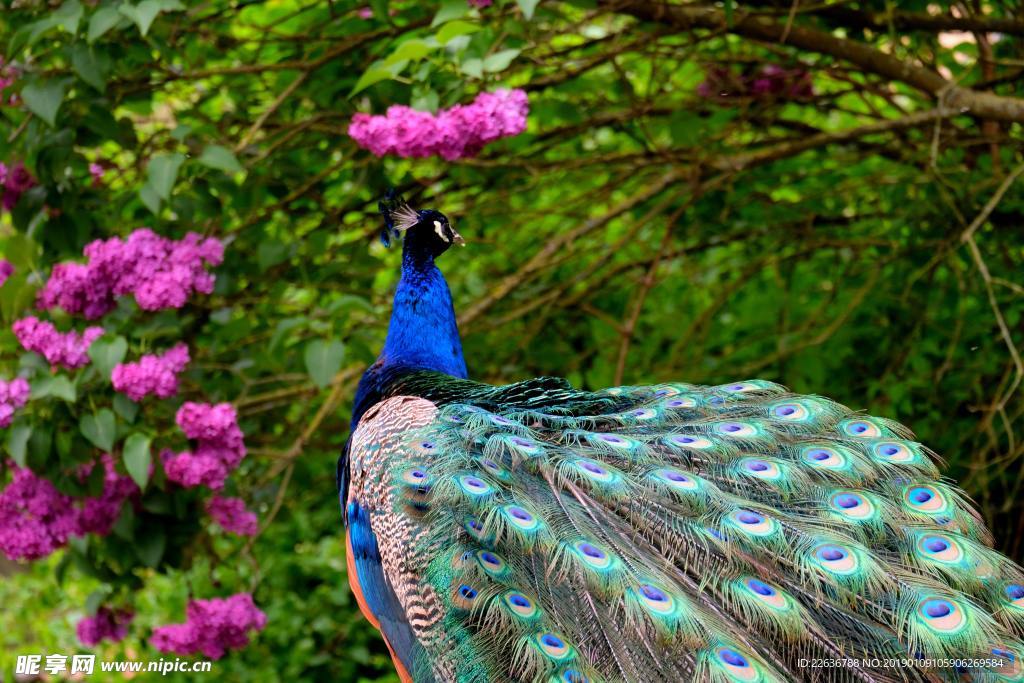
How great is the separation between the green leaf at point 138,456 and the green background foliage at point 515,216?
4.6 inches

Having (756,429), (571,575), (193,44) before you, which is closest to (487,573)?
(571,575)

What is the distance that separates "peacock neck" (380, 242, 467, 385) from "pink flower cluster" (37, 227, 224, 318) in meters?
0.56

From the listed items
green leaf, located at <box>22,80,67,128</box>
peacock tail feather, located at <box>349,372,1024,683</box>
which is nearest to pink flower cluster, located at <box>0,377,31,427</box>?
green leaf, located at <box>22,80,67,128</box>

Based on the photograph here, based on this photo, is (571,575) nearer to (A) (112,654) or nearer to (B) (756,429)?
(B) (756,429)

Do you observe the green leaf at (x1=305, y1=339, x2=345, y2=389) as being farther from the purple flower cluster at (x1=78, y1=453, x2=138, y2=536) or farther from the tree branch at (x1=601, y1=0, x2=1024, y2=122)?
the tree branch at (x1=601, y1=0, x2=1024, y2=122)

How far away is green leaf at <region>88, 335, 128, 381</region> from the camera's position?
9.50 ft

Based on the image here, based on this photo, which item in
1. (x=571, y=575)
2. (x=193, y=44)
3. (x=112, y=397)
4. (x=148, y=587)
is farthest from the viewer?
(x=148, y=587)

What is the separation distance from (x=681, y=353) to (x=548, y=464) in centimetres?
231

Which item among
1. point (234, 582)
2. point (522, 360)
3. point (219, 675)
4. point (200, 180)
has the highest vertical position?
point (200, 180)

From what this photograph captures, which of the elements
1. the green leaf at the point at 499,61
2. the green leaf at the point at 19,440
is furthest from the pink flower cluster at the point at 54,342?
the green leaf at the point at 499,61

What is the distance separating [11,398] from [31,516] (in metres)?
0.35

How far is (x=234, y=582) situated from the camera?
14.0ft

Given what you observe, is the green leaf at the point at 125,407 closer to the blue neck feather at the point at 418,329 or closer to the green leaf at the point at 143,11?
the blue neck feather at the point at 418,329

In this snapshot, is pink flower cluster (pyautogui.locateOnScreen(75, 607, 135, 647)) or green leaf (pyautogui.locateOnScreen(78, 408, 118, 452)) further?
pink flower cluster (pyautogui.locateOnScreen(75, 607, 135, 647))
